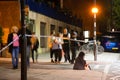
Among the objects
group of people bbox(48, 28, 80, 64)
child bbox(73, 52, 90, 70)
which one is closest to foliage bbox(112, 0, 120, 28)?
group of people bbox(48, 28, 80, 64)

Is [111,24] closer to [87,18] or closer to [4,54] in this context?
[87,18]

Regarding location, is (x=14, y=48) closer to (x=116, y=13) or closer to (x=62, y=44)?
(x=62, y=44)

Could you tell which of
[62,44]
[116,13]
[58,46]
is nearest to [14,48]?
[58,46]

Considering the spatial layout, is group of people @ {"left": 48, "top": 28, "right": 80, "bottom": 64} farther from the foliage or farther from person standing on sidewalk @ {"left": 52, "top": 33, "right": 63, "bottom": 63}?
the foliage

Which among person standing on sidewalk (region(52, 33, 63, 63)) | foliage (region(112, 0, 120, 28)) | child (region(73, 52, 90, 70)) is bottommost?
child (region(73, 52, 90, 70))

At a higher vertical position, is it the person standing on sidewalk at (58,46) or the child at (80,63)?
the person standing on sidewalk at (58,46)

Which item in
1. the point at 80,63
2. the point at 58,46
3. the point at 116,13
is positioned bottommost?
the point at 80,63

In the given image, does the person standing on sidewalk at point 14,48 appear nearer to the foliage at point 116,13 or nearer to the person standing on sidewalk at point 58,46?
the person standing on sidewalk at point 58,46

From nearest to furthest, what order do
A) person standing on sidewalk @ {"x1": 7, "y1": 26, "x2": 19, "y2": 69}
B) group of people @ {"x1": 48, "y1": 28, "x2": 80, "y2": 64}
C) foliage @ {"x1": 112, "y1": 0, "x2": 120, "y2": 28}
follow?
person standing on sidewalk @ {"x1": 7, "y1": 26, "x2": 19, "y2": 69} → group of people @ {"x1": 48, "y1": 28, "x2": 80, "y2": 64} → foliage @ {"x1": 112, "y1": 0, "x2": 120, "y2": 28}

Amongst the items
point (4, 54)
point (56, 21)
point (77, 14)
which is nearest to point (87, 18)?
point (77, 14)

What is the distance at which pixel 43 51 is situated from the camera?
32.5 meters

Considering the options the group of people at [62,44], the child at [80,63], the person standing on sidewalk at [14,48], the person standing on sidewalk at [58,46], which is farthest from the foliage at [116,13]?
the person standing on sidewalk at [14,48]

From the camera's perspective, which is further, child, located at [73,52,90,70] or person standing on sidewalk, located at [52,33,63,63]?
person standing on sidewalk, located at [52,33,63,63]

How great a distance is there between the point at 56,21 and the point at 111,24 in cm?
2095
